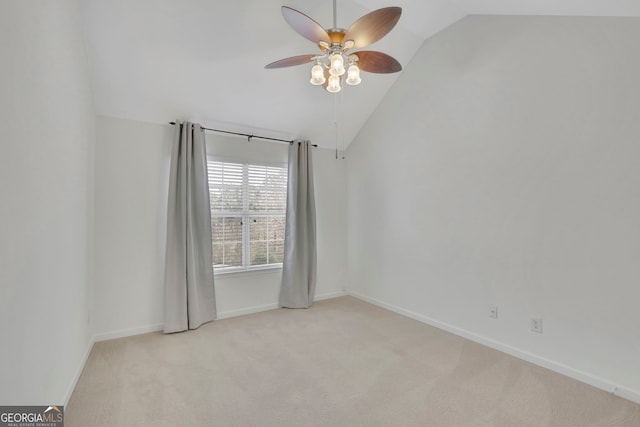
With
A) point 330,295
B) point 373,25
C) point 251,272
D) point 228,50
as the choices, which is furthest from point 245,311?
point 373,25

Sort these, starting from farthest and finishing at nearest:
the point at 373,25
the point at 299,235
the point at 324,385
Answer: the point at 299,235 < the point at 324,385 < the point at 373,25

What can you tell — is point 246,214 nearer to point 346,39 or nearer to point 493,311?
point 346,39

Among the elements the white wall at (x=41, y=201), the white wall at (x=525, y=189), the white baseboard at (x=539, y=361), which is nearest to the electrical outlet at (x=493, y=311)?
the white wall at (x=525, y=189)

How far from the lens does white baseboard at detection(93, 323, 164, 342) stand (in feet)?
9.75

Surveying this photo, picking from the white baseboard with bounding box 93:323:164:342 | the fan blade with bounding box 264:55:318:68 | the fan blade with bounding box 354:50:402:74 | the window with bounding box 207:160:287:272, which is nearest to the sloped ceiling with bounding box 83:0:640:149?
the window with bounding box 207:160:287:272

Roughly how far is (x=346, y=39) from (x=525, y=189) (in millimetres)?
1897

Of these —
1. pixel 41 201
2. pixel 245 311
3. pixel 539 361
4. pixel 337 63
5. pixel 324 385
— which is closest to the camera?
pixel 41 201

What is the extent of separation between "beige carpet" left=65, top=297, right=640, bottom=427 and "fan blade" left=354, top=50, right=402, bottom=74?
7.71 ft

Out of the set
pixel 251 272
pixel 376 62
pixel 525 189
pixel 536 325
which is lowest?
pixel 536 325

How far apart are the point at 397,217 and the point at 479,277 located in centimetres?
118

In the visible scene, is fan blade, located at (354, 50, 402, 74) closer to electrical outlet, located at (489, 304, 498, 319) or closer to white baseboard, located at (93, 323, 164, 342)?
electrical outlet, located at (489, 304, 498, 319)

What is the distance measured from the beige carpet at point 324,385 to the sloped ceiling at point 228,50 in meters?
2.39

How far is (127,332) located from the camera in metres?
3.10

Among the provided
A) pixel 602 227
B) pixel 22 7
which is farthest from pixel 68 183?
pixel 602 227
